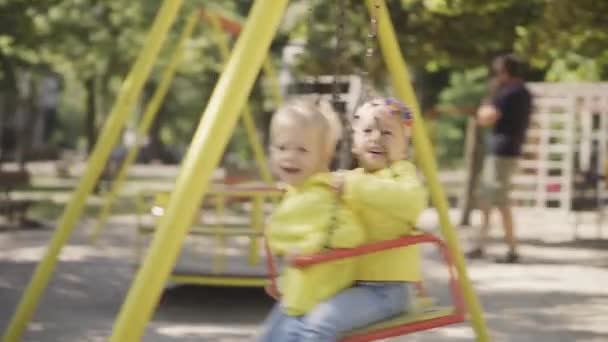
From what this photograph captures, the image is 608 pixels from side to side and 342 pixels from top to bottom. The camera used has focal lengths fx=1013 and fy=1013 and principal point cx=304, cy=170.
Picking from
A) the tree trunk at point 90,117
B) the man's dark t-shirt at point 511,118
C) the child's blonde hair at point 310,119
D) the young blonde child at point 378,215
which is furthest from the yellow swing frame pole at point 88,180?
the tree trunk at point 90,117

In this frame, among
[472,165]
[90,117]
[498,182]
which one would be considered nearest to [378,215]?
[498,182]

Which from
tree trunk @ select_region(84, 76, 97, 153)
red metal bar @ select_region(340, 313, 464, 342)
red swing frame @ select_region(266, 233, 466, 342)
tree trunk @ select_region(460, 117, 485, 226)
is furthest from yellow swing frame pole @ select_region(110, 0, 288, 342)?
tree trunk @ select_region(84, 76, 97, 153)

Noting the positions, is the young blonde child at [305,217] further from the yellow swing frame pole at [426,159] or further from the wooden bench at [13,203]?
the wooden bench at [13,203]

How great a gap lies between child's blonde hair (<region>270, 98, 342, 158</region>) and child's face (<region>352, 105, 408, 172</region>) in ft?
0.81

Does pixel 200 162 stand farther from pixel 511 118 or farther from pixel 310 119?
pixel 511 118

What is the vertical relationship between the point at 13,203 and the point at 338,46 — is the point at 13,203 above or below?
above

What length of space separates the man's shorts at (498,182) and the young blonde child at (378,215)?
18.9 ft

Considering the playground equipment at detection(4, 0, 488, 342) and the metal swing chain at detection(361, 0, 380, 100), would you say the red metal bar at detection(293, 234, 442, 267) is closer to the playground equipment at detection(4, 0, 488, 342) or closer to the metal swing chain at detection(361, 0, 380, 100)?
the playground equipment at detection(4, 0, 488, 342)

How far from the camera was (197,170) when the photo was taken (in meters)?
3.37

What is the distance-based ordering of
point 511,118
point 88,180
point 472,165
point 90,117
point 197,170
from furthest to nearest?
point 90,117, point 472,165, point 511,118, point 88,180, point 197,170

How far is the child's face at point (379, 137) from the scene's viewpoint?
3827 mm

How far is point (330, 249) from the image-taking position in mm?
3467

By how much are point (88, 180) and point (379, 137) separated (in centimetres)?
270

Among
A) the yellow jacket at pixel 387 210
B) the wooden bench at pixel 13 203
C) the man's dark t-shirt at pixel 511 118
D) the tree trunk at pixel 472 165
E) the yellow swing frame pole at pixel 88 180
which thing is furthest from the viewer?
the tree trunk at pixel 472 165
